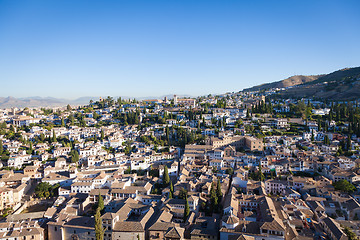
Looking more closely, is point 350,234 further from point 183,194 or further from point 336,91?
point 336,91

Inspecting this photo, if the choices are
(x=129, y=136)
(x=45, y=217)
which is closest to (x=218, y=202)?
(x=45, y=217)

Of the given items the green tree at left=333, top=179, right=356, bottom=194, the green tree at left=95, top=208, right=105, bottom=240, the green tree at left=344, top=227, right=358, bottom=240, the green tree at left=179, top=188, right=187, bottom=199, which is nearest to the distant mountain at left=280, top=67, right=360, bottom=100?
the green tree at left=333, top=179, right=356, bottom=194

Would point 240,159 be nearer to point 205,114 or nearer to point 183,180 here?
point 183,180

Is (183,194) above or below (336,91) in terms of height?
below

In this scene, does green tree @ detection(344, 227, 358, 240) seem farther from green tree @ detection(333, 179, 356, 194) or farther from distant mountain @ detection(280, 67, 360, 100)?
distant mountain @ detection(280, 67, 360, 100)

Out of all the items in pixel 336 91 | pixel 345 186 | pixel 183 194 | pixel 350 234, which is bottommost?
pixel 350 234

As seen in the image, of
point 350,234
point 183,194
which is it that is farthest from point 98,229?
point 350,234

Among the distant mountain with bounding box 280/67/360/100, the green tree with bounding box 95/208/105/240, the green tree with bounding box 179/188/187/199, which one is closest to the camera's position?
the green tree with bounding box 95/208/105/240

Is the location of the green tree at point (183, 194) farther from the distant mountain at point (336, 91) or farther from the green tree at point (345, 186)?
the distant mountain at point (336, 91)

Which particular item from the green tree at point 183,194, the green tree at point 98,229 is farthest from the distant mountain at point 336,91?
the green tree at point 98,229

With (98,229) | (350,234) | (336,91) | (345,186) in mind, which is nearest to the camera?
(350,234)

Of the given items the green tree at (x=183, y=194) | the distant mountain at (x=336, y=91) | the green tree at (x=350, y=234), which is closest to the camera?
the green tree at (x=350, y=234)
